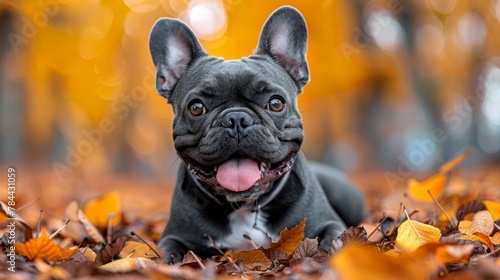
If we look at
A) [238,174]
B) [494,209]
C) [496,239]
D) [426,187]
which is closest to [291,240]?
[238,174]

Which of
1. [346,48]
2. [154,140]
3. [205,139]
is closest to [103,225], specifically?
[205,139]

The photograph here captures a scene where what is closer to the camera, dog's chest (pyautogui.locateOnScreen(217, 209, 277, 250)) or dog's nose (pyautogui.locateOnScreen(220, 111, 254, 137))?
dog's nose (pyautogui.locateOnScreen(220, 111, 254, 137))

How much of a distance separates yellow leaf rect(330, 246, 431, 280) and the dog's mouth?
151 cm

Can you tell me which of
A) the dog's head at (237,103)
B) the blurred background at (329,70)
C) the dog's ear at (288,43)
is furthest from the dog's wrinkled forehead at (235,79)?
the blurred background at (329,70)

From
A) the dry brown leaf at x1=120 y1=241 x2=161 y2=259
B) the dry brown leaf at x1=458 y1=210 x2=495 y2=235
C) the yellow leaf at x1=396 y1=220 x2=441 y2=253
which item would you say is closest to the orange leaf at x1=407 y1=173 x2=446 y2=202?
the dry brown leaf at x1=458 y1=210 x2=495 y2=235

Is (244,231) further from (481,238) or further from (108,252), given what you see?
(481,238)

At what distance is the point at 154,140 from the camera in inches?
1324

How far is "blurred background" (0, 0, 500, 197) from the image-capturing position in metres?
14.7

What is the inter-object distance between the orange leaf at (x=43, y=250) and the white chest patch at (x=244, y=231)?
1.12 meters

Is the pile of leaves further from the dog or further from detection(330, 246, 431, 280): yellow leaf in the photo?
the dog

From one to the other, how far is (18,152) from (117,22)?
5526 millimetres

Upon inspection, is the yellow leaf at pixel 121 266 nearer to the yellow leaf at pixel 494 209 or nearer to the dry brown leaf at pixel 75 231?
the dry brown leaf at pixel 75 231

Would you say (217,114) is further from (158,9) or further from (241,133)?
(158,9)

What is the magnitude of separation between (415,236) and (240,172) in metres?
1.03
